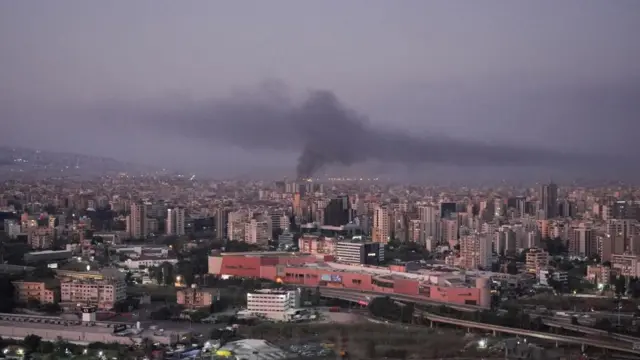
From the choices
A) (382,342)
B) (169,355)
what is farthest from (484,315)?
(169,355)

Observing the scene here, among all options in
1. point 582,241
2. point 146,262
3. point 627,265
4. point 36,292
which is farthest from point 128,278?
point 582,241

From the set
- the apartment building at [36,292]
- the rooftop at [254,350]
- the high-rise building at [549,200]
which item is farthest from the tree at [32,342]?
the high-rise building at [549,200]

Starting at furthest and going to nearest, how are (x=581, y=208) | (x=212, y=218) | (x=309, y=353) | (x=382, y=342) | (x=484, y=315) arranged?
(x=212, y=218) → (x=581, y=208) → (x=484, y=315) → (x=382, y=342) → (x=309, y=353)

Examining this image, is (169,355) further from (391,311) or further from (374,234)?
(374,234)

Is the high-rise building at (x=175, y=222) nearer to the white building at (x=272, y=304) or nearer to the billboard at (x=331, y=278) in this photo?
the billboard at (x=331, y=278)

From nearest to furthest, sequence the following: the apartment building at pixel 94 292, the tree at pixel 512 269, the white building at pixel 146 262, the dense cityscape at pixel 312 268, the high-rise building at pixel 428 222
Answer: the dense cityscape at pixel 312 268
the apartment building at pixel 94 292
the tree at pixel 512 269
the white building at pixel 146 262
the high-rise building at pixel 428 222

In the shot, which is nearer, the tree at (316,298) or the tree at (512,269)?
the tree at (316,298)
